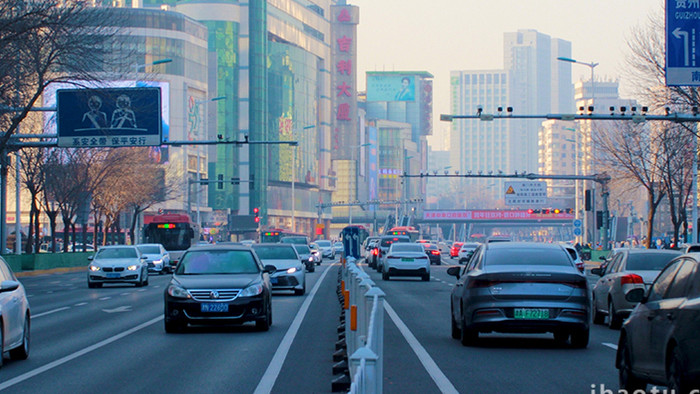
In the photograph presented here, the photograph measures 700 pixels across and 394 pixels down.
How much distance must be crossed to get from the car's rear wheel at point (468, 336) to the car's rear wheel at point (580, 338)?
1398 mm

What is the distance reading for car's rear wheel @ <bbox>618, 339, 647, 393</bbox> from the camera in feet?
31.5

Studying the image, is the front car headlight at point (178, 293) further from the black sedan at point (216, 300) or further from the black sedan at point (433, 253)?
the black sedan at point (433, 253)

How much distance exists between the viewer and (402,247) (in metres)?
41.9

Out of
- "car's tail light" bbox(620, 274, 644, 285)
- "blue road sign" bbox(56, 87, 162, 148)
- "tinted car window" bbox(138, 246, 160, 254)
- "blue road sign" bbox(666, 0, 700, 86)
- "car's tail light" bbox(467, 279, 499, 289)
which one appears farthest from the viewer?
"tinted car window" bbox(138, 246, 160, 254)

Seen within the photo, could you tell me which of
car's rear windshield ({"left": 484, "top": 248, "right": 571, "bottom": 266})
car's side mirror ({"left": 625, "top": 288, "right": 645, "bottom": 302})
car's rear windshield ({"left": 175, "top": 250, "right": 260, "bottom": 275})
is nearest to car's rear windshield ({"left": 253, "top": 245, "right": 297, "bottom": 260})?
A: car's rear windshield ({"left": 175, "top": 250, "right": 260, "bottom": 275})

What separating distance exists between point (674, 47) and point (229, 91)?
103759 millimetres

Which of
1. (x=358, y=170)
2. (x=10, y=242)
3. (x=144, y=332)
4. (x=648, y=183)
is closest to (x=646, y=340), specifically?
(x=144, y=332)

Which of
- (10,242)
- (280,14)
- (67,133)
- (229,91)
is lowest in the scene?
(10,242)

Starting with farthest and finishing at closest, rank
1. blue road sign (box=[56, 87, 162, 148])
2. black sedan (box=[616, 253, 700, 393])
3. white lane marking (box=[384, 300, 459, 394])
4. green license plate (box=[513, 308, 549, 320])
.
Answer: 1. blue road sign (box=[56, 87, 162, 148])
2. green license plate (box=[513, 308, 549, 320])
3. white lane marking (box=[384, 300, 459, 394])
4. black sedan (box=[616, 253, 700, 393])

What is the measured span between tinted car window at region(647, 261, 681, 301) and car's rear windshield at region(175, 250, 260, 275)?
10258 millimetres

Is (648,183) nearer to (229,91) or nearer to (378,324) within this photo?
(378,324)

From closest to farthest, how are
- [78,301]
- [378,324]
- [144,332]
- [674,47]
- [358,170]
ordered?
[378,324] → [144,332] → [674,47] → [78,301] → [358,170]

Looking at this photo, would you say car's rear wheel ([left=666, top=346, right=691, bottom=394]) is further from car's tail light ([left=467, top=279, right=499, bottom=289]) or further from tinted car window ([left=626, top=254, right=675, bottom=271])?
tinted car window ([left=626, top=254, right=675, bottom=271])

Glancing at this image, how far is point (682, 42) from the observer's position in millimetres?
24781
